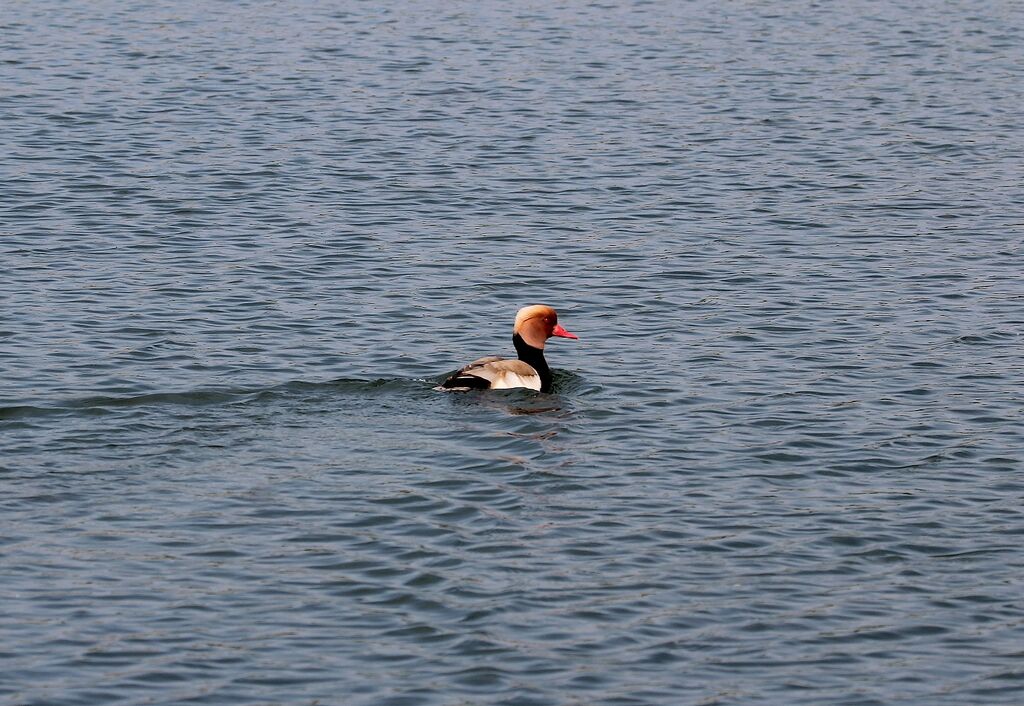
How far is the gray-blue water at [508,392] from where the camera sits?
38.5 ft

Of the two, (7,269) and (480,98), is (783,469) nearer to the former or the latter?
(7,269)

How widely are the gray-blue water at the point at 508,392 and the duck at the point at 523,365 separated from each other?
191mm

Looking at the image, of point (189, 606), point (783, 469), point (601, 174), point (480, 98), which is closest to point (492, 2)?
point (480, 98)

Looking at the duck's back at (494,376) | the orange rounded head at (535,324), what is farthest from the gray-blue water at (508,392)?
the orange rounded head at (535,324)

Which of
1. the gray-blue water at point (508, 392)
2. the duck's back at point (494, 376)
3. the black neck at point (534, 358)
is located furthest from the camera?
the black neck at point (534, 358)

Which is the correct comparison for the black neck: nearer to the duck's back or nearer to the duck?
the duck

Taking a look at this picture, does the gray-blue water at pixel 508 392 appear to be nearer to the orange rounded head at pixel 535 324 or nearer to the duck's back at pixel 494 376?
the duck's back at pixel 494 376

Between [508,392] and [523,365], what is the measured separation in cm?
35

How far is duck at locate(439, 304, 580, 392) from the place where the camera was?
55.6 feet

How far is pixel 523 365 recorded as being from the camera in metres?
17.5

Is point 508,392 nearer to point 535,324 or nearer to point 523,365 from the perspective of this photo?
point 523,365

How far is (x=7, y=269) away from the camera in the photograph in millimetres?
21219

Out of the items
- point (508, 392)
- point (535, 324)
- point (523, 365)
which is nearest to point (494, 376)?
point (508, 392)

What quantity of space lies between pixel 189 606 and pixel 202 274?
381 inches
